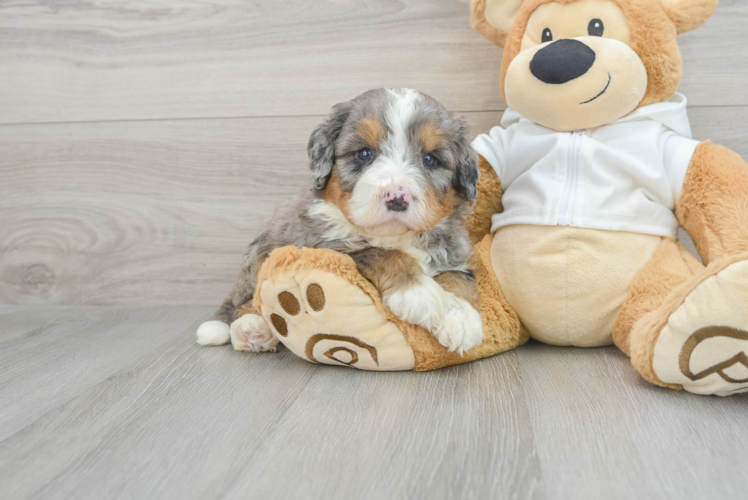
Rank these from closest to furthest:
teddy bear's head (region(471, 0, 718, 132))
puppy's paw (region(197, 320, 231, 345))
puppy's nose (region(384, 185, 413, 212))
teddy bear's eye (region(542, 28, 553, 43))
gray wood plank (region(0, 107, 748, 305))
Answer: puppy's nose (region(384, 185, 413, 212)) → teddy bear's head (region(471, 0, 718, 132)) → teddy bear's eye (region(542, 28, 553, 43)) → puppy's paw (region(197, 320, 231, 345)) → gray wood plank (region(0, 107, 748, 305))

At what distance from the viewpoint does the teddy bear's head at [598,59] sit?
5.35 feet

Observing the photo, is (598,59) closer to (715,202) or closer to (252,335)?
(715,202)

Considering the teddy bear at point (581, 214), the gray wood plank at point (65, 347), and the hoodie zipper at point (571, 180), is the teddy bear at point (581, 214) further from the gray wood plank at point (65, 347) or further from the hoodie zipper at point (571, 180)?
the gray wood plank at point (65, 347)

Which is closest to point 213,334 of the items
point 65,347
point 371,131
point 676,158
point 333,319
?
point 65,347

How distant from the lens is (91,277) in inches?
103

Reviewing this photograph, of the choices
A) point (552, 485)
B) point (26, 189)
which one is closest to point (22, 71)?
point (26, 189)

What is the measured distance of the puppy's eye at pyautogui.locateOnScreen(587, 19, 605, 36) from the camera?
1.69m

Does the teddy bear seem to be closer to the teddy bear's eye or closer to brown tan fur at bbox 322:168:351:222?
the teddy bear's eye

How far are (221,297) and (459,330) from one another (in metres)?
1.40

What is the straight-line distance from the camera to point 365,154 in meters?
1.55

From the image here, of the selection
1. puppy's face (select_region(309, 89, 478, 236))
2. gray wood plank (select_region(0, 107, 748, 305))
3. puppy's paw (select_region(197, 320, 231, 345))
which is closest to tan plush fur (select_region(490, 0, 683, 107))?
puppy's face (select_region(309, 89, 478, 236))

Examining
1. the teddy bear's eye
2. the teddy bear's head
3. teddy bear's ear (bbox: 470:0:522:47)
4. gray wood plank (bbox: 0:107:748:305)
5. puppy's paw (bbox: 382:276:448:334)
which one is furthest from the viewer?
gray wood plank (bbox: 0:107:748:305)

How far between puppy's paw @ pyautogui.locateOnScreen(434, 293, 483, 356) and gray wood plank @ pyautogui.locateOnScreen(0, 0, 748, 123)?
1.01 meters

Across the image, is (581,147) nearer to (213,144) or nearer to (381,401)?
(381,401)
